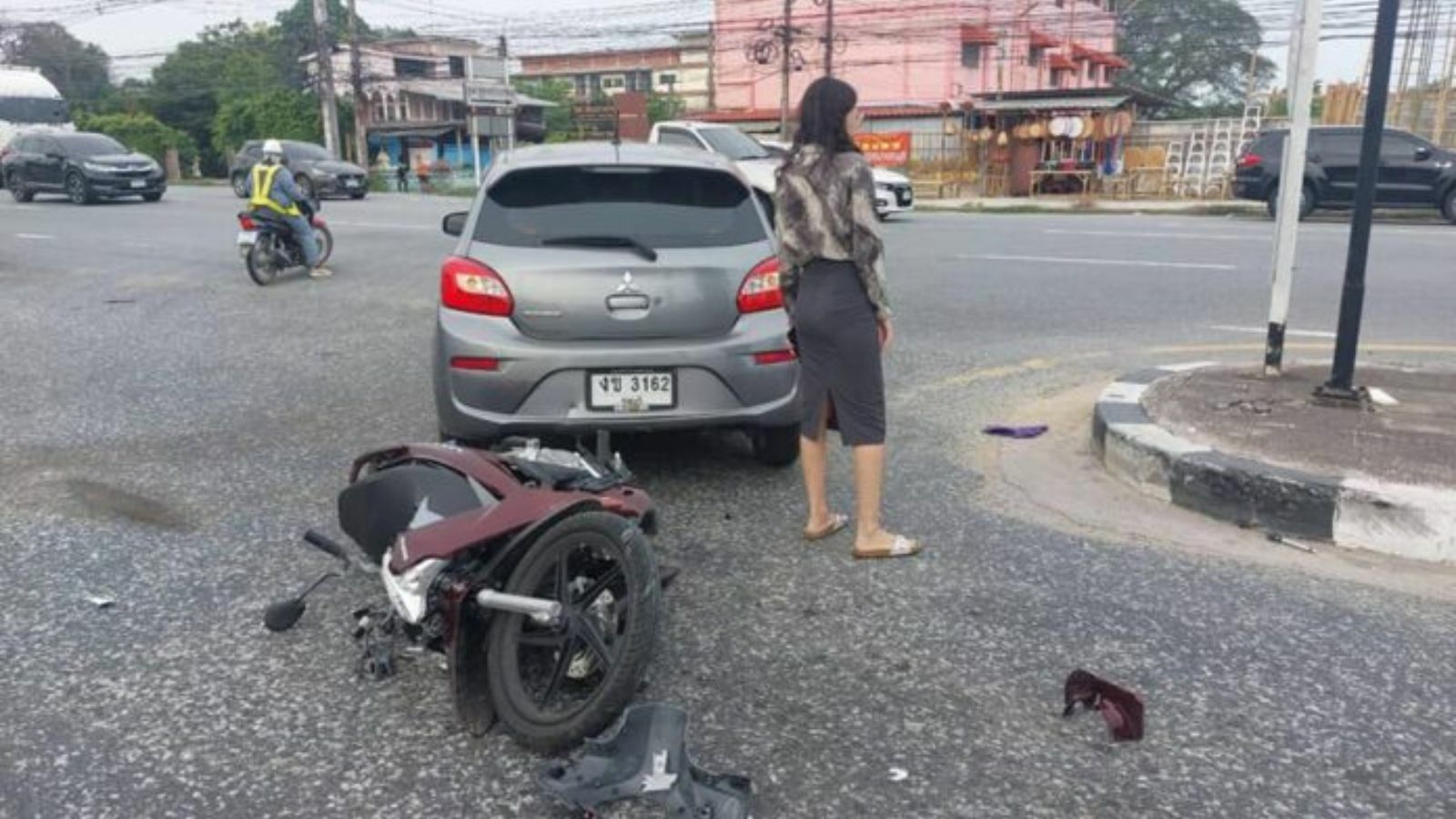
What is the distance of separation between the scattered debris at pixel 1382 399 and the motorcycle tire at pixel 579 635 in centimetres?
430

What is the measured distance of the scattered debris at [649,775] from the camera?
8.23ft

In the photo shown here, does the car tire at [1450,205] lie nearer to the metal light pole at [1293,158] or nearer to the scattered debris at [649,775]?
the metal light pole at [1293,158]

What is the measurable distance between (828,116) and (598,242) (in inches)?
46.8

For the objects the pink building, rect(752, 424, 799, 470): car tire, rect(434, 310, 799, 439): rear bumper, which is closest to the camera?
rect(434, 310, 799, 439): rear bumper

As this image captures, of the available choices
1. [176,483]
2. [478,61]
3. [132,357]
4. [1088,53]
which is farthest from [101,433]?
[1088,53]

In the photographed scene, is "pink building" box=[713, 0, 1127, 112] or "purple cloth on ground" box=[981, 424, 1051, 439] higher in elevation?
"pink building" box=[713, 0, 1127, 112]

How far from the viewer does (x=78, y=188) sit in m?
23.6

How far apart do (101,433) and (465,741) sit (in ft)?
13.9

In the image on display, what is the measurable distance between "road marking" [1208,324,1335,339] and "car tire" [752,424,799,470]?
486 cm

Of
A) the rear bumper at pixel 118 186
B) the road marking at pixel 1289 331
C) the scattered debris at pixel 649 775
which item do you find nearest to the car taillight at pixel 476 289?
the scattered debris at pixel 649 775

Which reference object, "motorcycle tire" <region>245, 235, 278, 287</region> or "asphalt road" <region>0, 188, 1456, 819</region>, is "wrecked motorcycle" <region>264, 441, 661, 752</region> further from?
"motorcycle tire" <region>245, 235, 278, 287</region>

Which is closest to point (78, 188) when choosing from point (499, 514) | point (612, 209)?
point (612, 209)

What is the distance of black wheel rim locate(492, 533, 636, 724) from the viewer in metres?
2.86

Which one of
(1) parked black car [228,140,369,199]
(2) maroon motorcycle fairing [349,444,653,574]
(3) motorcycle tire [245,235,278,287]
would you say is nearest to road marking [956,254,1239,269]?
(3) motorcycle tire [245,235,278,287]
